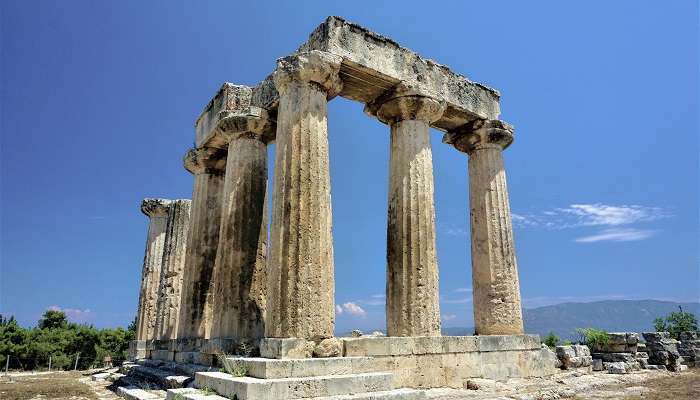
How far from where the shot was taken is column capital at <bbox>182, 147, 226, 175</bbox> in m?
16.4

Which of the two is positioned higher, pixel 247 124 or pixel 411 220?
pixel 247 124

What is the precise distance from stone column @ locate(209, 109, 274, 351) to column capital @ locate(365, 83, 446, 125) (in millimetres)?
3334

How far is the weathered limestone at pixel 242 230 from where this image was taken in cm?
1254

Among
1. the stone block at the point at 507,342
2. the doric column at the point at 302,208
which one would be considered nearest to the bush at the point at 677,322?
the stone block at the point at 507,342

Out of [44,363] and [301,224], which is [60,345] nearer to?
[44,363]

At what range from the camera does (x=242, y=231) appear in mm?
13234

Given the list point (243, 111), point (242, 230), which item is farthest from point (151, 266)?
point (243, 111)

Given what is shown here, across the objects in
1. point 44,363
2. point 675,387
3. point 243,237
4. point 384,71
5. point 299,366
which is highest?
point 384,71

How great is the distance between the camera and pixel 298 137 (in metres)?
10.6

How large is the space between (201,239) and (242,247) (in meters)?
3.18

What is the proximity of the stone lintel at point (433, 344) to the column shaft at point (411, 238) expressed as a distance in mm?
354

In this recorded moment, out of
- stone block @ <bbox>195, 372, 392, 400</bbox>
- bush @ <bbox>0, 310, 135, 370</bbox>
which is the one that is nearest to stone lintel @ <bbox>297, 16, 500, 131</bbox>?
stone block @ <bbox>195, 372, 392, 400</bbox>

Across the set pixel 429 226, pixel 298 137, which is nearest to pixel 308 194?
pixel 298 137

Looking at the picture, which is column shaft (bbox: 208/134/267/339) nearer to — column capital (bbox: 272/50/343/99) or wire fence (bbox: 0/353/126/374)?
column capital (bbox: 272/50/343/99)
